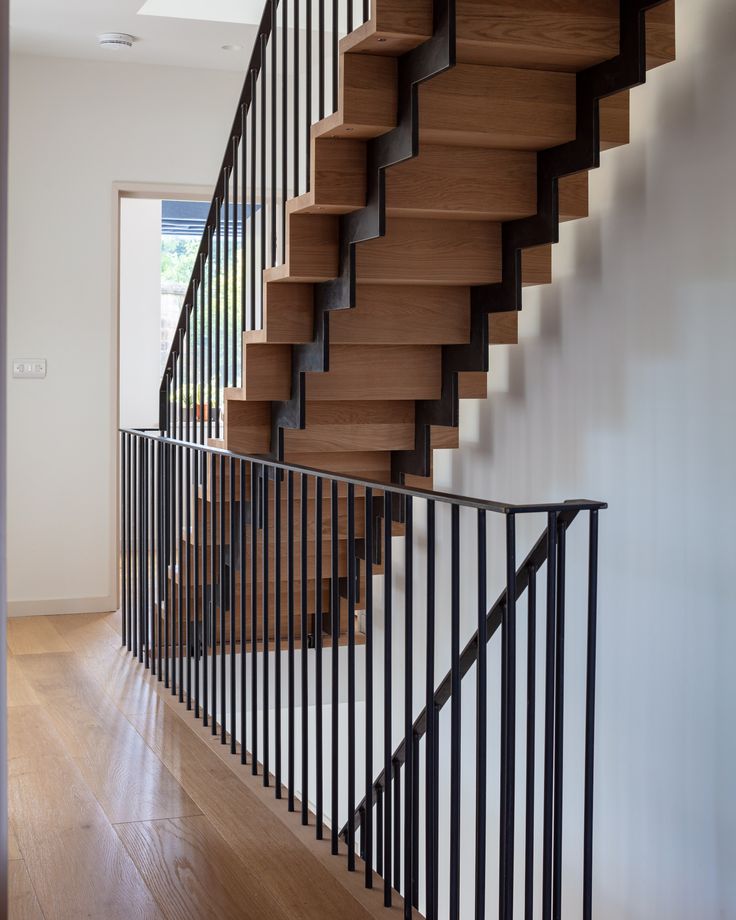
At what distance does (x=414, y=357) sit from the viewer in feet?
12.4

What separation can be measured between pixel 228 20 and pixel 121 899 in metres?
4.05

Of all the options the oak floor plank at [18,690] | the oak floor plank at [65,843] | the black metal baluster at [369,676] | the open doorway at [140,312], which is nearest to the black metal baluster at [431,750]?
the black metal baluster at [369,676]

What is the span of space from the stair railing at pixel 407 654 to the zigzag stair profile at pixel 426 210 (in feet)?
1.18

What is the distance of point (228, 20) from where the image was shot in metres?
5.12

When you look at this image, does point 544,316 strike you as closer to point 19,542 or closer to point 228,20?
point 228,20

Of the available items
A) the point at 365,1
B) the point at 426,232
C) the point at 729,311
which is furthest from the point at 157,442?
the point at 729,311

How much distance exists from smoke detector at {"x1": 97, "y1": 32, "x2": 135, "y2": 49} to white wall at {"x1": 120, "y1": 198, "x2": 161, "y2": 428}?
353 cm

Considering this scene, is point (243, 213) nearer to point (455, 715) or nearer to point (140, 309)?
point (455, 715)

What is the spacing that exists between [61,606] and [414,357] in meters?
2.79

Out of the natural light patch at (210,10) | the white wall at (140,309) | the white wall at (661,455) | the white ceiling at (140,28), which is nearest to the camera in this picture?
the white wall at (661,455)

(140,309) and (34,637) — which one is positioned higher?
(140,309)

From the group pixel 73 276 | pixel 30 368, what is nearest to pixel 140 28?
pixel 73 276

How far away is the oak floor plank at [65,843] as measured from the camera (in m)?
2.44

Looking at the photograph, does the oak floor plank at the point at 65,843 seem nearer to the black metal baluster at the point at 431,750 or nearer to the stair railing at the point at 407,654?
the stair railing at the point at 407,654
